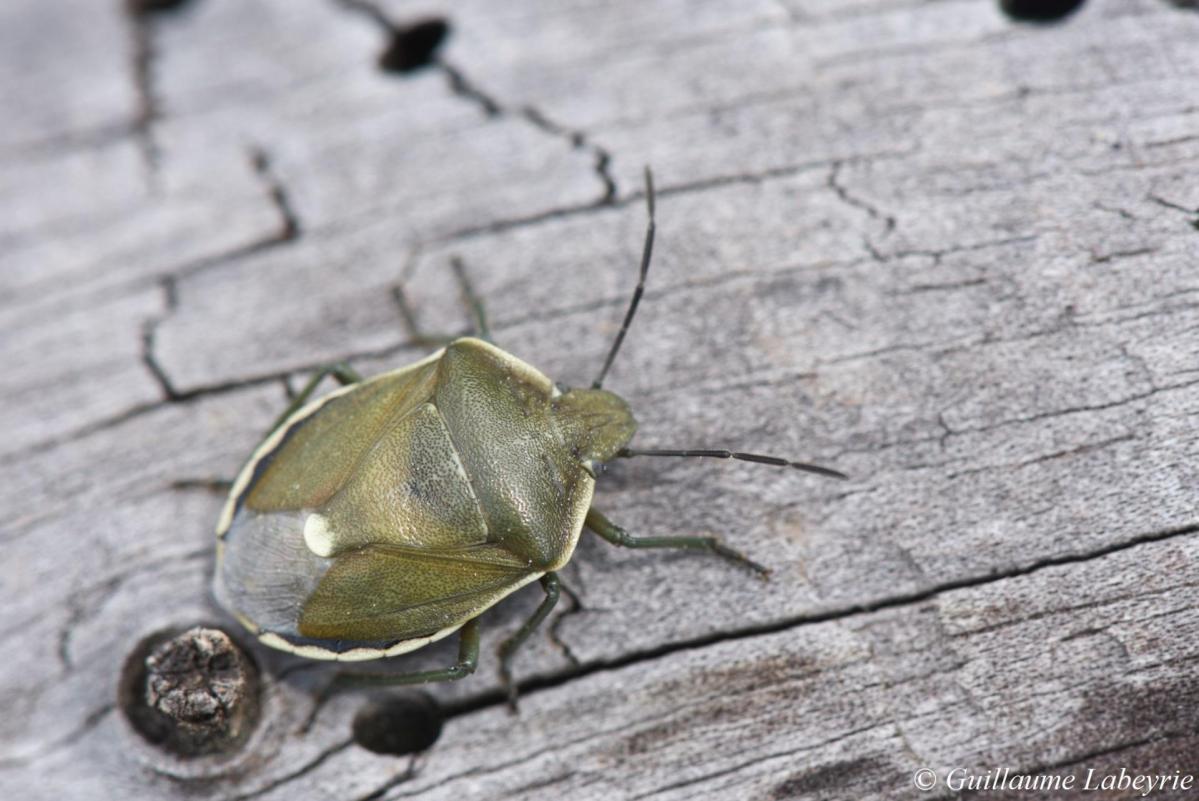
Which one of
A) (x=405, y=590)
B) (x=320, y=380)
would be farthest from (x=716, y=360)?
(x=320, y=380)

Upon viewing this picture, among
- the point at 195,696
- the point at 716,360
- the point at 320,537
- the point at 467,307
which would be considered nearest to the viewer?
the point at 195,696

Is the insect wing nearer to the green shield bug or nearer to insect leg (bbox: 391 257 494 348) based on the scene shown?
the green shield bug

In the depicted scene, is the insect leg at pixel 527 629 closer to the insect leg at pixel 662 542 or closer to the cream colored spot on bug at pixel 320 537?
the insect leg at pixel 662 542

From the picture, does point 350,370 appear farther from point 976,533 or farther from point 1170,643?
point 1170,643

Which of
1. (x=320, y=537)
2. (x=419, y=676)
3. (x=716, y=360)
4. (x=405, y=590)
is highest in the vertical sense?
(x=716, y=360)

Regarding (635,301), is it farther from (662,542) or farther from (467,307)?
(662,542)

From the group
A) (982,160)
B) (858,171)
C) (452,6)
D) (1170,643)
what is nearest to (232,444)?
(452,6)
